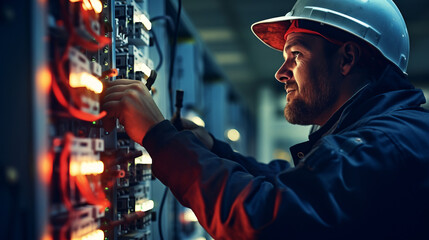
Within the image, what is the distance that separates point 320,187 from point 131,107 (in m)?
0.48

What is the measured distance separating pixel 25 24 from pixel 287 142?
807 centimetres

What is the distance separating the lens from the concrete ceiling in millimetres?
4660

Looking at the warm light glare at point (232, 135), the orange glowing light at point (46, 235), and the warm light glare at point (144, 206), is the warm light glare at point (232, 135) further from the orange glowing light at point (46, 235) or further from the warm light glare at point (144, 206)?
the orange glowing light at point (46, 235)

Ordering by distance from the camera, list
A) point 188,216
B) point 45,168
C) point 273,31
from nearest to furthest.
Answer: point 45,168 → point 273,31 → point 188,216

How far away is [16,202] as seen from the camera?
0.61m

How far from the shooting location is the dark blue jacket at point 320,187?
865 mm

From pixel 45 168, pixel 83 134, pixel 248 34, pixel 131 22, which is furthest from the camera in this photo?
pixel 248 34

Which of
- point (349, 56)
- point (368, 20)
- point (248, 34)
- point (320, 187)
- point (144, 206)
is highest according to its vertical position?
point (248, 34)

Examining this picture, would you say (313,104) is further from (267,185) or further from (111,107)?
(111,107)

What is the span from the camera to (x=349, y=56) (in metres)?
1.33

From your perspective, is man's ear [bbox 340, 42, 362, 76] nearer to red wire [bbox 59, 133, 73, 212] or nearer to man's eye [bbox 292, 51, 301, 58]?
man's eye [bbox 292, 51, 301, 58]

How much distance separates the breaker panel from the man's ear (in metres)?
0.65

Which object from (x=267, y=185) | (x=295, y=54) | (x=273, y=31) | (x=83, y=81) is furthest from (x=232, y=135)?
(x=83, y=81)

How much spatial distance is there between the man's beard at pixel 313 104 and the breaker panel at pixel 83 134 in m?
0.54
